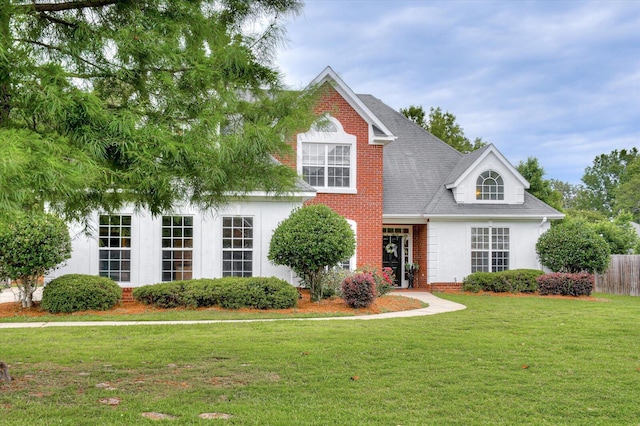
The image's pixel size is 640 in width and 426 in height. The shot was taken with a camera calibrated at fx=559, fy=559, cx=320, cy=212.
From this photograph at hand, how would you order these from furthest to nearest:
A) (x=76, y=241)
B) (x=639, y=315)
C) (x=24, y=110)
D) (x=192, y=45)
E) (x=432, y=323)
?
(x=76, y=241) → (x=639, y=315) → (x=432, y=323) → (x=192, y=45) → (x=24, y=110)

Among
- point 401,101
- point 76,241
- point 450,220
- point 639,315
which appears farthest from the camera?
point 401,101

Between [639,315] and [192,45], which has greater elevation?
[192,45]

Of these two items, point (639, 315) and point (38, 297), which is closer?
point (639, 315)

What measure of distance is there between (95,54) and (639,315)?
13.2 meters

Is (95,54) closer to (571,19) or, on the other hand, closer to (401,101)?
(571,19)

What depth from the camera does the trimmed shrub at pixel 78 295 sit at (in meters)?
Result: 12.9

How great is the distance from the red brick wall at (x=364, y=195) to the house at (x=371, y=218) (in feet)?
0.11

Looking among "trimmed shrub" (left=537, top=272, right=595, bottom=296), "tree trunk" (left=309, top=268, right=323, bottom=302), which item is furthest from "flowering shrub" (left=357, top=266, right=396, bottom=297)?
"trimmed shrub" (left=537, top=272, right=595, bottom=296)

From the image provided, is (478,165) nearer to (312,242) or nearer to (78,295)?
(312,242)

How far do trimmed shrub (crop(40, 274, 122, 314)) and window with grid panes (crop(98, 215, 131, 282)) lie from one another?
82.2 inches

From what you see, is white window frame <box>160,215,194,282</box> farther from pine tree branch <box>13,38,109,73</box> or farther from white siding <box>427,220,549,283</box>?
pine tree branch <box>13,38,109,73</box>

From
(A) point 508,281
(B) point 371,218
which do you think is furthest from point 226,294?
(A) point 508,281

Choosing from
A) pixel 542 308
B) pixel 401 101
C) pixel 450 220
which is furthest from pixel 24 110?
pixel 401 101

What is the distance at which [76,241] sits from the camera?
50.8 feet
